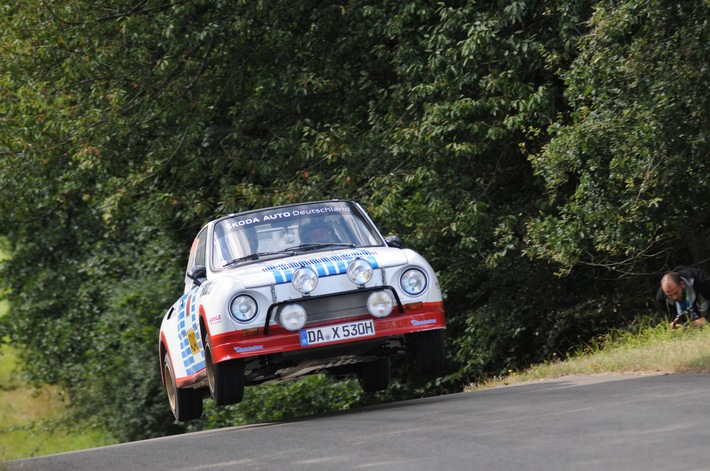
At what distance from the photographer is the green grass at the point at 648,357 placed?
→ 10391 millimetres

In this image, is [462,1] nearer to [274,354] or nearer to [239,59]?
[239,59]

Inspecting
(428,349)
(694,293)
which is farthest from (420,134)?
(428,349)

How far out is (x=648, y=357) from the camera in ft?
36.7

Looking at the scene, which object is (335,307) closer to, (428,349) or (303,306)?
(303,306)

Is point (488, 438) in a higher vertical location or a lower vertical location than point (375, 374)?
lower

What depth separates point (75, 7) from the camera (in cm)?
2116

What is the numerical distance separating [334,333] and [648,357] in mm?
3251

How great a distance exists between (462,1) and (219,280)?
998 centimetres

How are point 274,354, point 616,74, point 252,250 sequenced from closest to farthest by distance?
point 274,354
point 252,250
point 616,74

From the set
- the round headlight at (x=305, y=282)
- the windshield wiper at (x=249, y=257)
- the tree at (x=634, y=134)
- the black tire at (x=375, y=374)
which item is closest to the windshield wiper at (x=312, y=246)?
the windshield wiper at (x=249, y=257)

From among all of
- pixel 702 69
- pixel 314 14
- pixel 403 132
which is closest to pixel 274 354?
pixel 702 69

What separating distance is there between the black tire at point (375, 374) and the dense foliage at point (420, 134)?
3.96 meters

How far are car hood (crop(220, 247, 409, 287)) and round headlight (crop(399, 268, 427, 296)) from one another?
0.11 meters

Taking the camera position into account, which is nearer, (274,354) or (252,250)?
(274,354)
